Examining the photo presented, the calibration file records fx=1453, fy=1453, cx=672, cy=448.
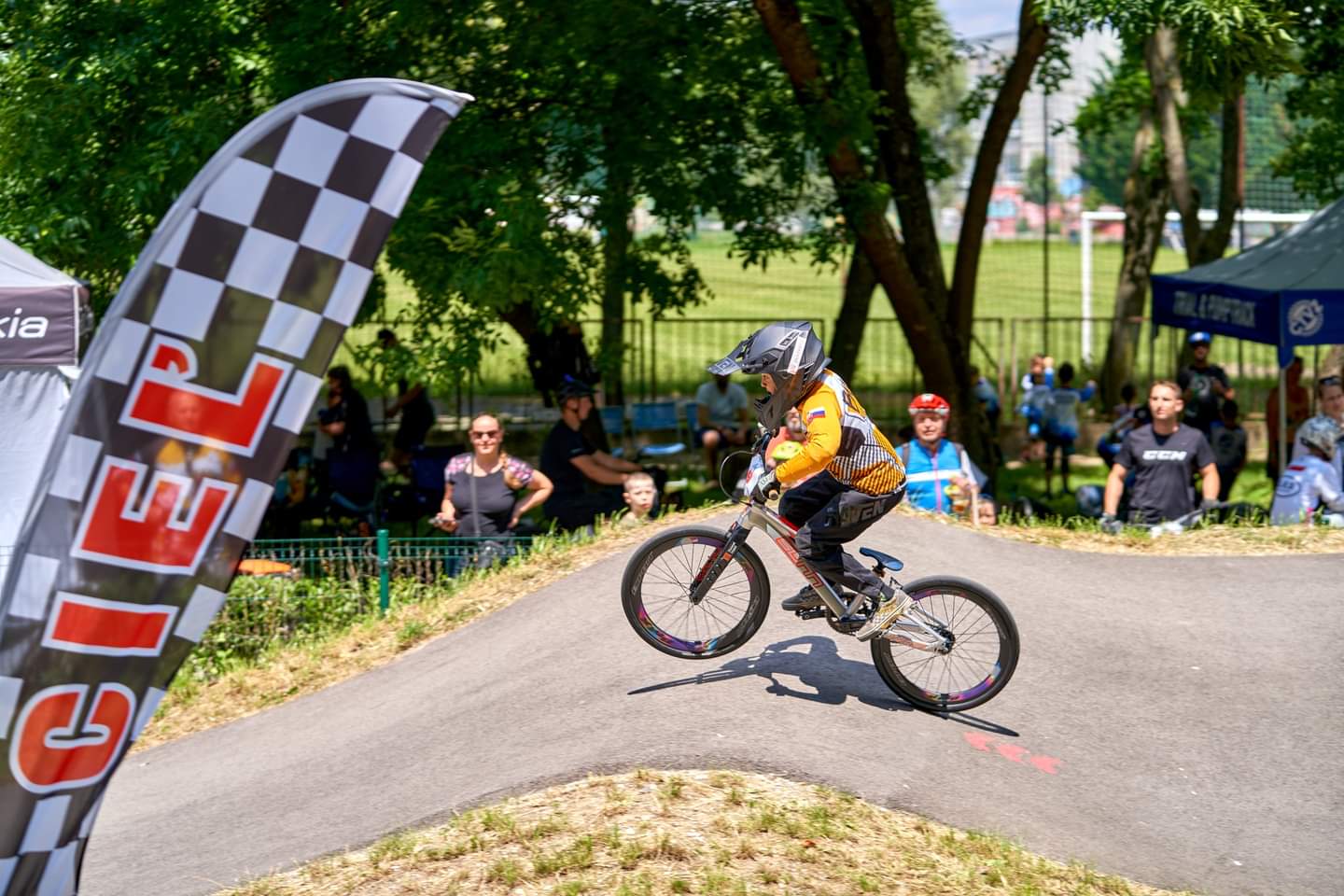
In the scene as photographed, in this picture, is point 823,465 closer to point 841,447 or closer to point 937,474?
point 841,447

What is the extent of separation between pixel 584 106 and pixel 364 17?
195 centimetres

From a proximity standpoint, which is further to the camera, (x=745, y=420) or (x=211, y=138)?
(x=745, y=420)

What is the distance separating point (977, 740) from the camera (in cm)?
685

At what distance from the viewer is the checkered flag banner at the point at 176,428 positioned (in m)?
4.15

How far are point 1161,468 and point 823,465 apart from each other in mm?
5130

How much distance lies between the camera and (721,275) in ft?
189

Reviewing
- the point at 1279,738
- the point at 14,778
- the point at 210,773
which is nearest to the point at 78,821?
the point at 14,778

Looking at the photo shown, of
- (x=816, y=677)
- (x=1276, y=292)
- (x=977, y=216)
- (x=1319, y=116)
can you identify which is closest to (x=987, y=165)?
(x=977, y=216)

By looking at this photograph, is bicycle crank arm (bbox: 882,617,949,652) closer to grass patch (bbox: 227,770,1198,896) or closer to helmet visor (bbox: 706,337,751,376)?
grass patch (bbox: 227,770,1198,896)

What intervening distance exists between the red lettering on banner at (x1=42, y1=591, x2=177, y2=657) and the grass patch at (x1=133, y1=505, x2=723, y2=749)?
4944mm

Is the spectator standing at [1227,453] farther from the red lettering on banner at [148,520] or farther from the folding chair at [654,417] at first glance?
the red lettering on banner at [148,520]

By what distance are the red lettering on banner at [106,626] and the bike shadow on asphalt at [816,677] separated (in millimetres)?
3235

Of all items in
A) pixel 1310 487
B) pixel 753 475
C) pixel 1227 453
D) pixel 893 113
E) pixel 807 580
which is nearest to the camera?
pixel 753 475

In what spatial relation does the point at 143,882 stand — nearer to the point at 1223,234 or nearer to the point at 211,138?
the point at 211,138
